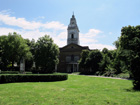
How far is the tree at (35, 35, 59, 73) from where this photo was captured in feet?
94.2

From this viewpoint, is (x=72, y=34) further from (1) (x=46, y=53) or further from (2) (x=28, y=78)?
(2) (x=28, y=78)

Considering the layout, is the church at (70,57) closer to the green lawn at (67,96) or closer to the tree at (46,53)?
the tree at (46,53)

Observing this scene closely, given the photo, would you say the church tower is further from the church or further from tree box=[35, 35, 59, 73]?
tree box=[35, 35, 59, 73]

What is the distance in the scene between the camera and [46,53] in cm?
2878

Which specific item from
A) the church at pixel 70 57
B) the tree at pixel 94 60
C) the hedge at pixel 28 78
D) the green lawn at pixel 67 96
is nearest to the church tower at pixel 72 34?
the church at pixel 70 57

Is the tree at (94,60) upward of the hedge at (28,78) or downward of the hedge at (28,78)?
upward

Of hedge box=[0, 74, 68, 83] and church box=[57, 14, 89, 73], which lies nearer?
hedge box=[0, 74, 68, 83]

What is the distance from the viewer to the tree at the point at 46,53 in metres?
Result: 28.7

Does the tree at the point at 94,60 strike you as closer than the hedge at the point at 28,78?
No

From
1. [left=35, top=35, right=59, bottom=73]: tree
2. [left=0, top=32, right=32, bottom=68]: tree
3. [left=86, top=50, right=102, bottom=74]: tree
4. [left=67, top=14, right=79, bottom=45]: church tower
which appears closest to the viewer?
[left=0, top=32, right=32, bottom=68]: tree

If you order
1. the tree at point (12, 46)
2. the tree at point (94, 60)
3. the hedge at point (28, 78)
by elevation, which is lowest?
the hedge at point (28, 78)

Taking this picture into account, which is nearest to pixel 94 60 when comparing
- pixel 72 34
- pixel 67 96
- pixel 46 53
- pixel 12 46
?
pixel 46 53

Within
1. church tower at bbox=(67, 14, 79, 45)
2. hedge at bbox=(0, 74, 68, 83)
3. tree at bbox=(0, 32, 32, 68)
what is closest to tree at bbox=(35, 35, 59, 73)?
tree at bbox=(0, 32, 32, 68)

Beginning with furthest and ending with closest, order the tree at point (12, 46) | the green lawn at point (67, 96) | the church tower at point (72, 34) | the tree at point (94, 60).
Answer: the church tower at point (72, 34) < the tree at point (94, 60) < the tree at point (12, 46) < the green lawn at point (67, 96)
